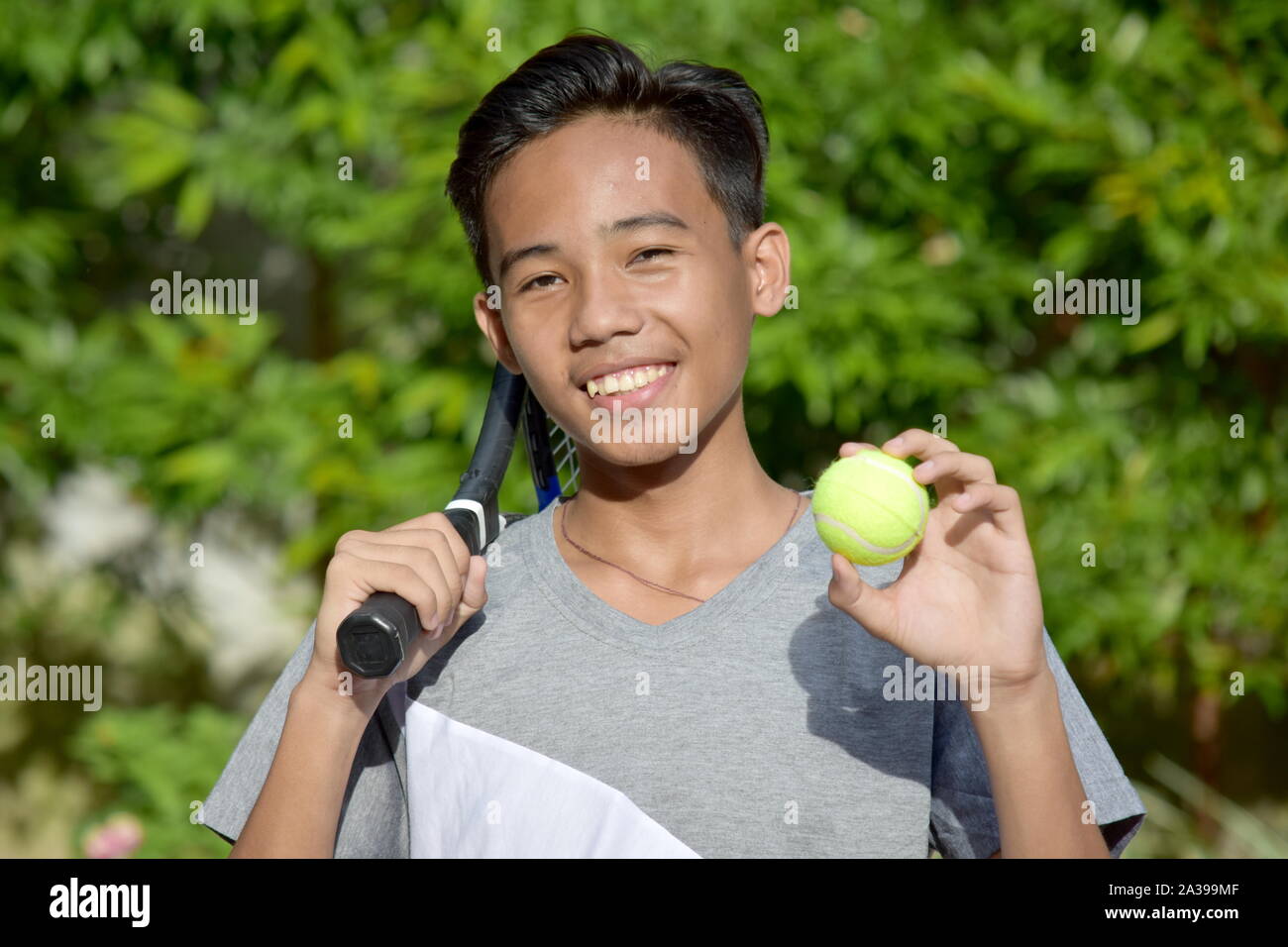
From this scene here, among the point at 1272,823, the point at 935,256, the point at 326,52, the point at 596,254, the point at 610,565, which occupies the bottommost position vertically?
the point at 1272,823

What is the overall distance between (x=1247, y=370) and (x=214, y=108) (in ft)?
12.1

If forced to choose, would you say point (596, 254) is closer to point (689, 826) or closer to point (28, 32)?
point (689, 826)

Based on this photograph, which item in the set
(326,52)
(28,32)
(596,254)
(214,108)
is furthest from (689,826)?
(28,32)

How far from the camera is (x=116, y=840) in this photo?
4125mm

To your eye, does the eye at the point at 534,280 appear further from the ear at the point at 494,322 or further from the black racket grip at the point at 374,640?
the black racket grip at the point at 374,640

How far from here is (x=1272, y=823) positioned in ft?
16.7

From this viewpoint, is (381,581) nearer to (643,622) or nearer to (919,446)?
(643,622)

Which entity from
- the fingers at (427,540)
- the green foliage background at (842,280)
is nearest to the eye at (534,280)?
the fingers at (427,540)

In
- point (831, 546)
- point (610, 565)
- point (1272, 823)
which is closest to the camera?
point (831, 546)

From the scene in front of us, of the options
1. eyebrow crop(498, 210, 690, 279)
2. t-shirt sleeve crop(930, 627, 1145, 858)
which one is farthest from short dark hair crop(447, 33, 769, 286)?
t-shirt sleeve crop(930, 627, 1145, 858)

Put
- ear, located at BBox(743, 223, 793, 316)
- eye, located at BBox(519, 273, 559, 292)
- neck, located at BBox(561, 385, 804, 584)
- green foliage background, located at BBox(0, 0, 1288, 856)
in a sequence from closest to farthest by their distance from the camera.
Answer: eye, located at BBox(519, 273, 559, 292)
neck, located at BBox(561, 385, 804, 584)
ear, located at BBox(743, 223, 793, 316)
green foliage background, located at BBox(0, 0, 1288, 856)

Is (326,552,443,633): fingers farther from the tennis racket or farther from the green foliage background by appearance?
the green foliage background

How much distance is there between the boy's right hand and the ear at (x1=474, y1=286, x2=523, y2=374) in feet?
1.50

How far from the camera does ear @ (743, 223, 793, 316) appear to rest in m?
2.38
